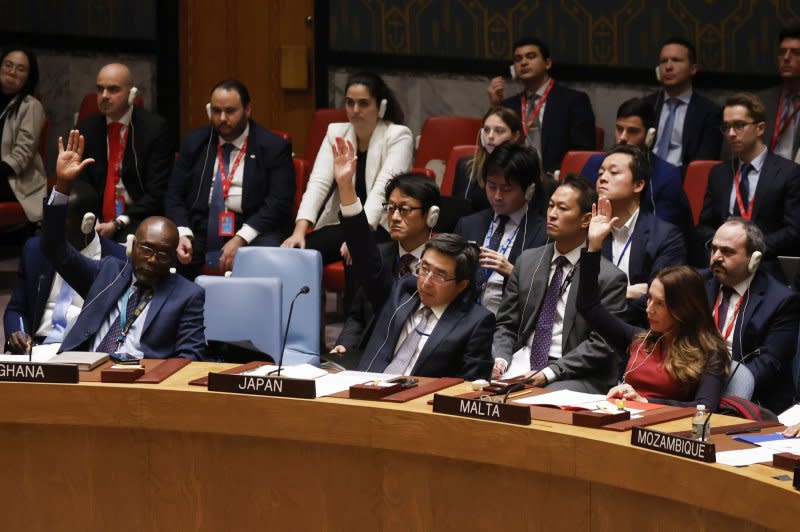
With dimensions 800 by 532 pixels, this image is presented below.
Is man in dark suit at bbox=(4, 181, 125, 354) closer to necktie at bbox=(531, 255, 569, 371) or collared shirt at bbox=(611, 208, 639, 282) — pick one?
necktie at bbox=(531, 255, 569, 371)

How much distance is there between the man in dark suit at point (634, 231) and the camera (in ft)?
15.7

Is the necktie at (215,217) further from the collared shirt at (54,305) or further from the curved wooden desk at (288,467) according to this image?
the curved wooden desk at (288,467)

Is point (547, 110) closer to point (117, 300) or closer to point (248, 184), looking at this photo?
point (248, 184)

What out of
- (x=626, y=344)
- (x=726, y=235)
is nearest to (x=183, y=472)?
(x=626, y=344)

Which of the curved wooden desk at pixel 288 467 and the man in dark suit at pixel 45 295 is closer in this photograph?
the curved wooden desk at pixel 288 467

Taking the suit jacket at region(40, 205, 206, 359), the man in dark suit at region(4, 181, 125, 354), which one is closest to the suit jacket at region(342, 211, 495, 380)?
the suit jacket at region(40, 205, 206, 359)

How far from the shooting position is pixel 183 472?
3434mm

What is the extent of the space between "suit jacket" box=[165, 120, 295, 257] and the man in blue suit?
149 cm

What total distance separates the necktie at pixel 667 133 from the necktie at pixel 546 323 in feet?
6.31

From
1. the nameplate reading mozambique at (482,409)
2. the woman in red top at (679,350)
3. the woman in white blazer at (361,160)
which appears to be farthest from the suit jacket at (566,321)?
the woman in white blazer at (361,160)

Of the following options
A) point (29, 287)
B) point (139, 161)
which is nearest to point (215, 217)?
point (139, 161)

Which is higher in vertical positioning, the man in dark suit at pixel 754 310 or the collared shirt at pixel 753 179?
the collared shirt at pixel 753 179

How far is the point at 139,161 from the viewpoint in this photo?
6.02 m

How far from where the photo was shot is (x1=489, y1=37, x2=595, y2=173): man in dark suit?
6223 mm
